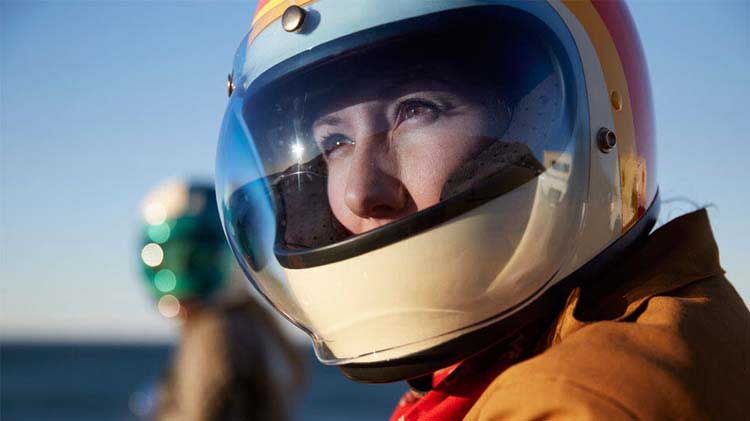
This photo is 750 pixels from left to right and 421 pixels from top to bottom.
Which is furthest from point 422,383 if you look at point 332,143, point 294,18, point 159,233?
point 159,233

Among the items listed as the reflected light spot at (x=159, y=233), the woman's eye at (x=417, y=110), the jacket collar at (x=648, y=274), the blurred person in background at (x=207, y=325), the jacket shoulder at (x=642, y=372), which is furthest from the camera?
the reflected light spot at (x=159, y=233)

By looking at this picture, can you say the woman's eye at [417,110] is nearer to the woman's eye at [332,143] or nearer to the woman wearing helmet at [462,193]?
the woman wearing helmet at [462,193]

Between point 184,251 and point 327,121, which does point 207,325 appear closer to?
point 184,251

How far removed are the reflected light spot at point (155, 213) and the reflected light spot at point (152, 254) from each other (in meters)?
0.16

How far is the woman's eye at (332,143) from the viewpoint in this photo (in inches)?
78.7

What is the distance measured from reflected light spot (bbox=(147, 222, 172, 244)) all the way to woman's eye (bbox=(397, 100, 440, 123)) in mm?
4699

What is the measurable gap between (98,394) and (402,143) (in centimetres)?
3515

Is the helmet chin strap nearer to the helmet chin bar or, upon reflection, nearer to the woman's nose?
the helmet chin bar

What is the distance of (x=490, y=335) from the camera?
1.83m

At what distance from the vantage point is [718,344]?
157 cm

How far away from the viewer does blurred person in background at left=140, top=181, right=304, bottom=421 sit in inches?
217

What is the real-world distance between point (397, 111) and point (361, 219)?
0.22 meters

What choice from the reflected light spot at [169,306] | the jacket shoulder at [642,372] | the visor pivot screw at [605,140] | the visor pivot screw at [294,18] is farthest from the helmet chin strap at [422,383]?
the reflected light spot at [169,306]

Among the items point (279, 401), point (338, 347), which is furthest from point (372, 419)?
point (338, 347)
